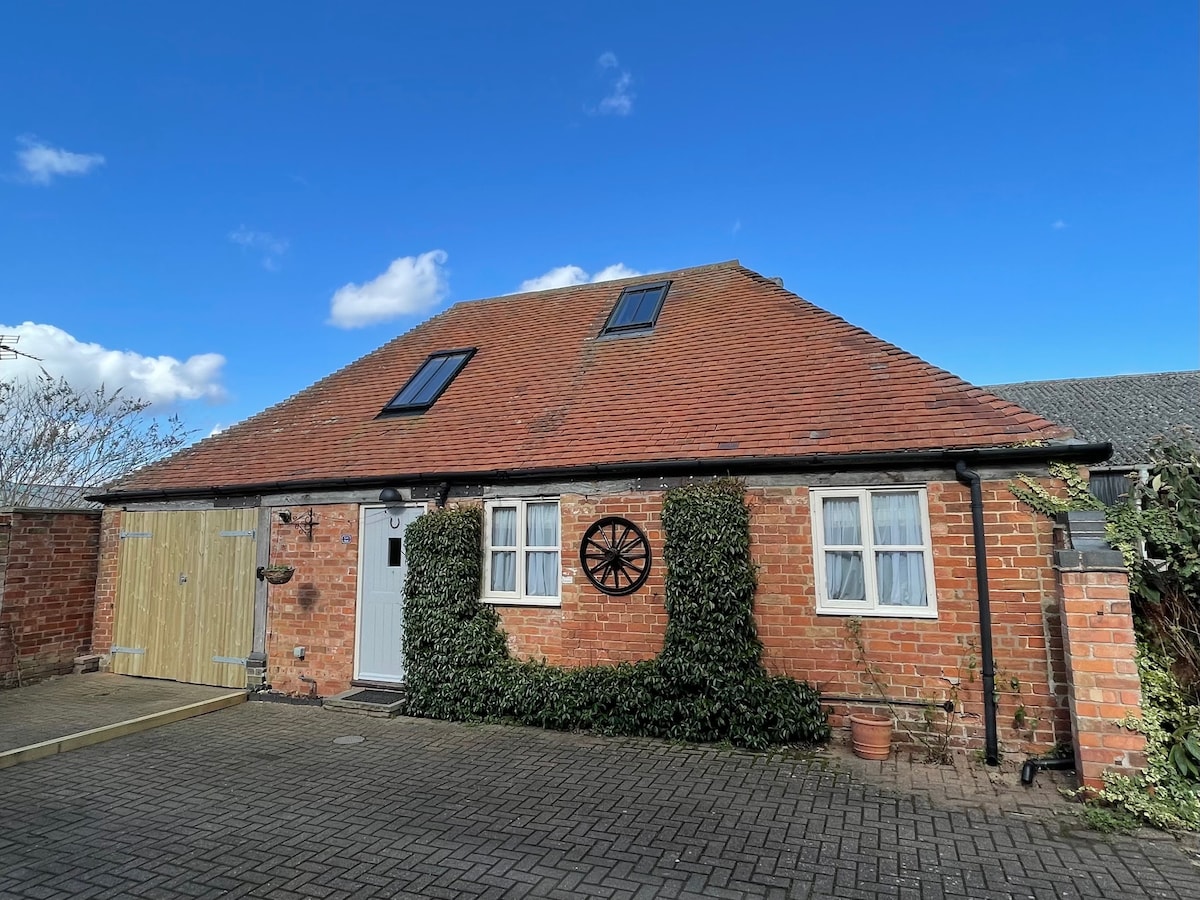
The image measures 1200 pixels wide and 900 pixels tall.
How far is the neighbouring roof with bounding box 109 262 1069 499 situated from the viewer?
7273 millimetres

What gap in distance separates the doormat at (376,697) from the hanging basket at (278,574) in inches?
74.8

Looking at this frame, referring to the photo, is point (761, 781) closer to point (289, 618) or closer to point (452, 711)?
point (452, 711)

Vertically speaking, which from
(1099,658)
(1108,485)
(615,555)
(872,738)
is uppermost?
(1108,485)

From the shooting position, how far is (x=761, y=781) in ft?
18.5

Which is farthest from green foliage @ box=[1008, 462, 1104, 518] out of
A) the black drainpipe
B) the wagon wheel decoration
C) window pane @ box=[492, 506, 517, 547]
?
window pane @ box=[492, 506, 517, 547]

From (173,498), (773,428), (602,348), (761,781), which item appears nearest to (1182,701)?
(761,781)

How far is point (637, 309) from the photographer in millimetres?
11586

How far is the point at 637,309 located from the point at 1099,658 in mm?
8282

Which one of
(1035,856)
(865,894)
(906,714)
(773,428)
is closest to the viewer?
(865,894)

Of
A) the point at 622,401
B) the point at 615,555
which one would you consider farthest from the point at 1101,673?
the point at 622,401

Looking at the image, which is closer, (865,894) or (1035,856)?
(865,894)

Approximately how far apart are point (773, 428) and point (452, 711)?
5.16 m

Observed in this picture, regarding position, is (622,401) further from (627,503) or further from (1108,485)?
(1108,485)

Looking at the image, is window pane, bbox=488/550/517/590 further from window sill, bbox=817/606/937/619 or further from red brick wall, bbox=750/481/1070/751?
window sill, bbox=817/606/937/619
